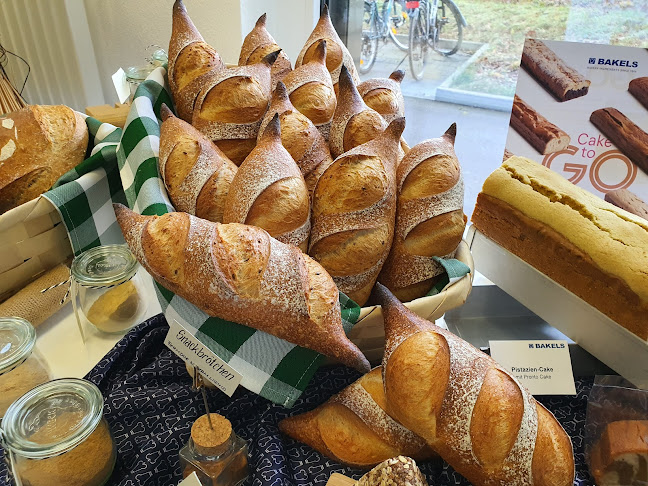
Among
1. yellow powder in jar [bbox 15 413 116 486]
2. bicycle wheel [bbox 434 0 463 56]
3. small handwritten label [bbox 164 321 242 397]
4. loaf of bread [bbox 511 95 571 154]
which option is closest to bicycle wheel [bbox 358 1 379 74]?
bicycle wheel [bbox 434 0 463 56]

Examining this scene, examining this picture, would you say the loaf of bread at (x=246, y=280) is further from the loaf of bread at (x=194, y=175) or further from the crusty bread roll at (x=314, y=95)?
the crusty bread roll at (x=314, y=95)

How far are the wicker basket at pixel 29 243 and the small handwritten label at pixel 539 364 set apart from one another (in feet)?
3.04

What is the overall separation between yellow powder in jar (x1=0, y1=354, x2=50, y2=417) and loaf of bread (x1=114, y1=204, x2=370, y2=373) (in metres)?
0.31

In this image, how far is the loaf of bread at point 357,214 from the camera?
91cm

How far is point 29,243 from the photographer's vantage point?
1.07 metres

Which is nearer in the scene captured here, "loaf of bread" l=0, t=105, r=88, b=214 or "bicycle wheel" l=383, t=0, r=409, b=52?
"loaf of bread" l=0, t=105, r=88, b=214

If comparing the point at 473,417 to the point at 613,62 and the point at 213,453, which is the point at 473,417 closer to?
the point at 213,453

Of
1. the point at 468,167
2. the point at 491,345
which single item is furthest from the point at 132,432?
the point at 468,167

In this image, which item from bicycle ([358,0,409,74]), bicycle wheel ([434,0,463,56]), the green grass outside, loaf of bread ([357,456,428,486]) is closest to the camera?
loaf of bread ([357,456,428,486])

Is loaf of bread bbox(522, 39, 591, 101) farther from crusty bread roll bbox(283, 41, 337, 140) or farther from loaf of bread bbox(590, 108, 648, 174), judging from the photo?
crusty bread roll bbox(283, 41, 337, 140)

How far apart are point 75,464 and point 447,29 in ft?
6.58

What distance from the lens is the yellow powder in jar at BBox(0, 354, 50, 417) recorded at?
859 mm

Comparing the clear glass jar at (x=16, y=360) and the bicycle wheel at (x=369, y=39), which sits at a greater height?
the bicycle wheel at (x=369, y=39)

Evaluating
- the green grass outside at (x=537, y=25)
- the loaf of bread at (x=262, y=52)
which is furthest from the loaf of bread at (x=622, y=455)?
the green grass outside at (x=537, y=25)
